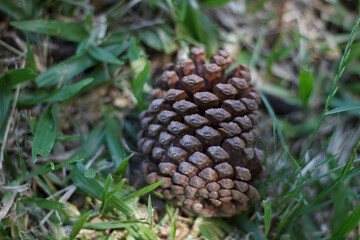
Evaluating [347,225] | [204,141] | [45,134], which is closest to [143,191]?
[204,141]

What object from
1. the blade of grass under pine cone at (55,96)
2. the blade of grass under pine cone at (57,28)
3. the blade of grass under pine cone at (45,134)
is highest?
the blade of grass under pine cone at (57,28)

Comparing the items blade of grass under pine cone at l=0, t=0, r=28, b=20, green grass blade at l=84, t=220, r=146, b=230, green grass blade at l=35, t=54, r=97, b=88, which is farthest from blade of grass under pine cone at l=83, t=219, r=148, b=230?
blade of grass under pine cone at l=0, t=0, r=28, b=20

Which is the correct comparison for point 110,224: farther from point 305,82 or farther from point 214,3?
point 214,3

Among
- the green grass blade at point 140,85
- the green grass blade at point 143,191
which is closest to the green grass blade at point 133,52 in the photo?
the green grass blade at point 140,85

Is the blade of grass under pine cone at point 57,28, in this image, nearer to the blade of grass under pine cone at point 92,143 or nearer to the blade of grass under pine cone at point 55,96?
the blade of grass under pine cone at point 55,96

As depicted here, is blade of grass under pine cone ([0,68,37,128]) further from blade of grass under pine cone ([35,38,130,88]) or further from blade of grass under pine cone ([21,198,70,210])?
blade of grass under pine cone ([21,198,70,210])

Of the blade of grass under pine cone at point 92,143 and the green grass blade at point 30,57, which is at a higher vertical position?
the green grass blade at point 30,57

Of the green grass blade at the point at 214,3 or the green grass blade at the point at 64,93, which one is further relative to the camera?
the green grass blade at the point at 214,3
